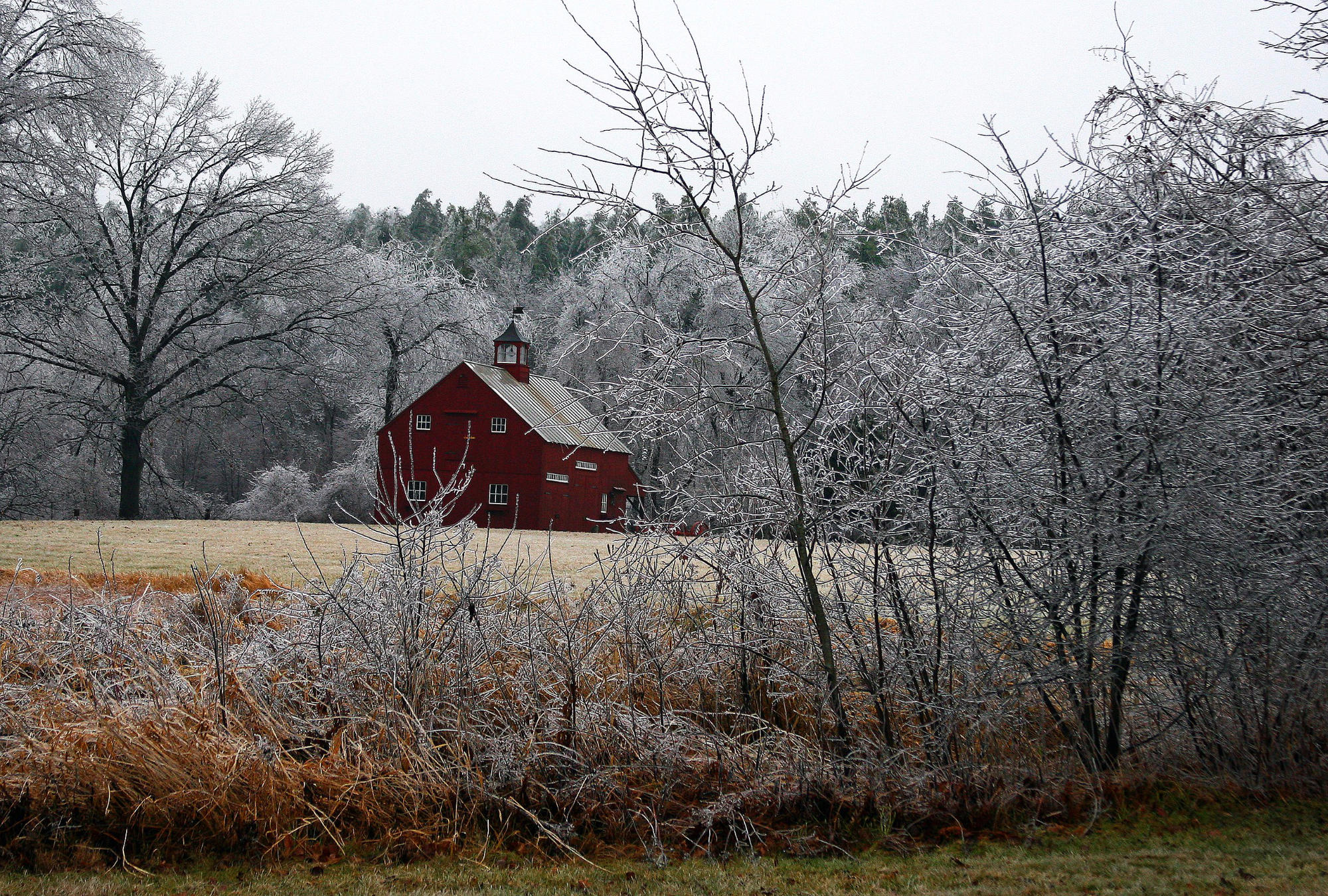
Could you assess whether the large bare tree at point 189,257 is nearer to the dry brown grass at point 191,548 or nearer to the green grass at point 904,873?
the dry brown grass at point 191,548

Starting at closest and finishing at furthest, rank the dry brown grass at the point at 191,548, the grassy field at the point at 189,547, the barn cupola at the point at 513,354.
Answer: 1. the dry brown grass at the point at 191,548
2. the grassy field at the point at 189,547
3. the barn cupola at the point at 513,354

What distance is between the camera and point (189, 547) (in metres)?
17.1

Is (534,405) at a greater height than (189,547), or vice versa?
(534,405)

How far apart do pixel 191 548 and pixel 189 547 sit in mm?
203

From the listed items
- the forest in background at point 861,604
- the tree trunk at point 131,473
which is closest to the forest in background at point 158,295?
the tree trunk at point 131,473

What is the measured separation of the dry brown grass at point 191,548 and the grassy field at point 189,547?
0.02 meters

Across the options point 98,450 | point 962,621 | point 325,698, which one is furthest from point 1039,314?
point 98,450

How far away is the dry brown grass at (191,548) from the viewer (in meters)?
12.9

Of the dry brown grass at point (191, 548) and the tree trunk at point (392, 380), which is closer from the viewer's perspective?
the dry brown grass at point (191, 548)

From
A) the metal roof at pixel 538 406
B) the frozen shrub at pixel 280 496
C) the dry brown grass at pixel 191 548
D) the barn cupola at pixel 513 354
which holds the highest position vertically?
the barn cupola at pixel 513 354

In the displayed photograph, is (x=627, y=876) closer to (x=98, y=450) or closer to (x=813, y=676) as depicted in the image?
(x=813, y=676)

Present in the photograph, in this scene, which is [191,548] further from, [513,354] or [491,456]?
[513,354]

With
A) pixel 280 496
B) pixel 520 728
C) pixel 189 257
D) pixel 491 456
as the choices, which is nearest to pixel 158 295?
pixel 189 257

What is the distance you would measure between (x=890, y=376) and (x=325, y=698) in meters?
3.59
